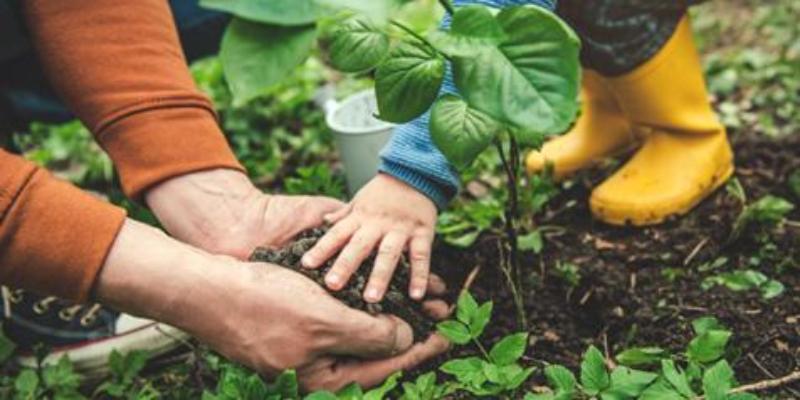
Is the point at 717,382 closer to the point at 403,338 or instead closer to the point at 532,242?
the point at 403,338

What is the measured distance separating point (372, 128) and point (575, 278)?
0.56 metres

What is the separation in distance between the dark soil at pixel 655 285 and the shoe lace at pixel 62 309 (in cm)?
70

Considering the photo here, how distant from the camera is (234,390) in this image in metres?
1.19

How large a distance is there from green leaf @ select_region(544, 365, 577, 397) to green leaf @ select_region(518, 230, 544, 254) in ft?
1.55

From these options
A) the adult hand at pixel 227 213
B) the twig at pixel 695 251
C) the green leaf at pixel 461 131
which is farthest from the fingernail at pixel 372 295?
the twig at pixel 695 251

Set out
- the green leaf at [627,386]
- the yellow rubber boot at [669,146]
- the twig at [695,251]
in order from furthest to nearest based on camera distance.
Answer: the yellow rubber boot at [669,146]
the twig at [695,251]
the green leaf at [627,386]

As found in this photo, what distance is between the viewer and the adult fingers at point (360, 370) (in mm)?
1230

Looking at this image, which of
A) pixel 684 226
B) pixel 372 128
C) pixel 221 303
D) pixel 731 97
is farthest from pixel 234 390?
pixel 731 97

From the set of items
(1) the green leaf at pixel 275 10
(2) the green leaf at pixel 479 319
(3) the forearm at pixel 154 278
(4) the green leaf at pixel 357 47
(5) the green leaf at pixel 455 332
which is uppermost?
(1) the green leaf at pixel 275 10

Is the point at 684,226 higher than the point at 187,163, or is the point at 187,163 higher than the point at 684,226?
the point at 187,163

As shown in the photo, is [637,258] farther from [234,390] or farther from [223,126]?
[223,126]

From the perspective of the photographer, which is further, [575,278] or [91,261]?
[575,278]

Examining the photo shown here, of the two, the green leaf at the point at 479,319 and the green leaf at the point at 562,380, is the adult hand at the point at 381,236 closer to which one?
the green leaf at the point at 479,319

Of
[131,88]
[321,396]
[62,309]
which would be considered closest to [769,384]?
[321,396]
